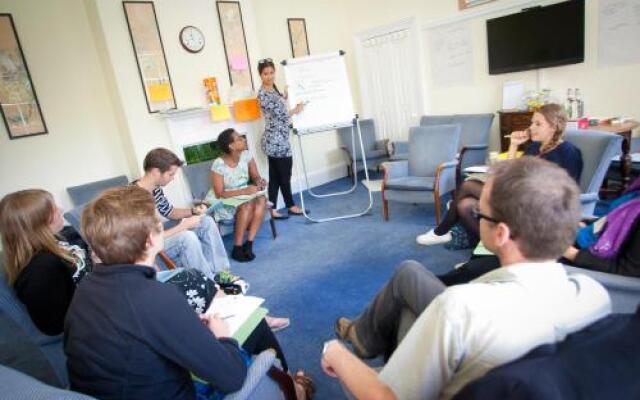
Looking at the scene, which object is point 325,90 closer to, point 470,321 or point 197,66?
point 197,66

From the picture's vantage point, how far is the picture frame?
4207mm

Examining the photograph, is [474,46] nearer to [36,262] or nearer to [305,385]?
[305,385]

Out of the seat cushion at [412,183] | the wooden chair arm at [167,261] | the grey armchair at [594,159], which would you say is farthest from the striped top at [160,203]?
the grey armchair at [594,159]

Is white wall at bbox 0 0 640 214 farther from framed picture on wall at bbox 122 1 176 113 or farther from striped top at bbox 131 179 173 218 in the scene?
striped top at bbox 131 179 173 218

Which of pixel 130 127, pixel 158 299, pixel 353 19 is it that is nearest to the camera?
pixel 158 299

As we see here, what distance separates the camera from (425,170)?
366 centimetres

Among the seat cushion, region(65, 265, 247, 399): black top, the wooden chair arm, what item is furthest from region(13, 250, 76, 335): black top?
the seat cushion

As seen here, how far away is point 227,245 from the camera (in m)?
3.68

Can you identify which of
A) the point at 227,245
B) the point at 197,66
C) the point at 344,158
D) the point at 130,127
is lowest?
the point at 227,245

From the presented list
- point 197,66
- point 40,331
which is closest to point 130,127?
point 197,66

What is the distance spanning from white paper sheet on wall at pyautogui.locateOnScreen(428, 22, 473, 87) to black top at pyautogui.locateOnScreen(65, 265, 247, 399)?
444 centimetres

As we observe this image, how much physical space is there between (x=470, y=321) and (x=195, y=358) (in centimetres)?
66

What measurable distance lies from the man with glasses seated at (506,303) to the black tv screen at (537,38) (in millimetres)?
3540

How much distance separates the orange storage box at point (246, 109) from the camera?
165 inches
